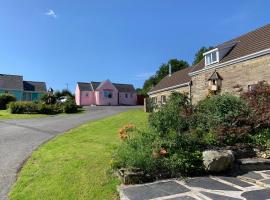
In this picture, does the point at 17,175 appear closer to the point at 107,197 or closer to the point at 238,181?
the point at 107,197

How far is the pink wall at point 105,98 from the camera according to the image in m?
59.4

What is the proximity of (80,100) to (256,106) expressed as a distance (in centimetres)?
5024

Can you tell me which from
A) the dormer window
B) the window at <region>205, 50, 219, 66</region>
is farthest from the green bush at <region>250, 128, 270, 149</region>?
the window at <region>205, 50, 219, 66</region>

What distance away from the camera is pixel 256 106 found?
11.7m

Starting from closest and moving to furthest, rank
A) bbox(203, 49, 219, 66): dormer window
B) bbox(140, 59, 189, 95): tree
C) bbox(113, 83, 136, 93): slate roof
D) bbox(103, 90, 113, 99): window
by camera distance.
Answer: bbox(203, 49, 219, 66): dormer window
bbox(103, 90, 113, 99): window
bbox(113, 83, 136, 93): slate roof
bbox(140, 59, 189, 95): tree

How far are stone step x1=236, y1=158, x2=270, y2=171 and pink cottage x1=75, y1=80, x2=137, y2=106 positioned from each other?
5168 cm

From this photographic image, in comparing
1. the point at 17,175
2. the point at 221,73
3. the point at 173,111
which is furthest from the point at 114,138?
the point at 221,73

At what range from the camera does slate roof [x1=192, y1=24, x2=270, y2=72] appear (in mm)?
18906

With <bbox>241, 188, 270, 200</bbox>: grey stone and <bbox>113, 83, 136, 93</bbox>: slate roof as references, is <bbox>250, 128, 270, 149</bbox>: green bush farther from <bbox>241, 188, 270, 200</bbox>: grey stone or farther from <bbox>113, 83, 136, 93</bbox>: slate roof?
<bbox>113, 83, 136, 93</bbox>: slate roof

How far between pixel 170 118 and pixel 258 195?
12.7ft

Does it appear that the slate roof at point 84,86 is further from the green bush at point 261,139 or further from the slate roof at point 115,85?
the green bush at point 261,139

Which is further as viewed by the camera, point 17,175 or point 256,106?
point 256,106

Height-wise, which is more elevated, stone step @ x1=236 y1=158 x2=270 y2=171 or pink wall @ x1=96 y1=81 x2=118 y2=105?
pink wall @ x1=96 y1=81 x2=118 y2=105

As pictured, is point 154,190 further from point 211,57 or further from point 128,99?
point 128,99
